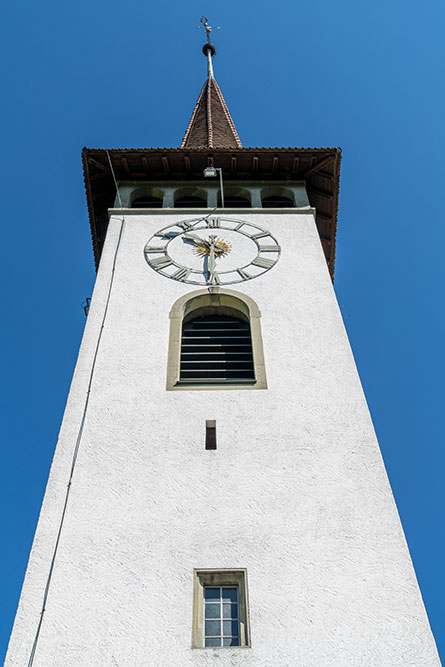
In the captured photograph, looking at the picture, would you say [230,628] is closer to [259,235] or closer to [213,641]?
[213,641]

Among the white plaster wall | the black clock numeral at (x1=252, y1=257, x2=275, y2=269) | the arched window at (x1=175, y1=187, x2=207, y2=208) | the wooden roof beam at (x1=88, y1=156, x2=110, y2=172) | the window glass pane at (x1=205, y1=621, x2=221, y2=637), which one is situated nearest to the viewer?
the white plaster wall

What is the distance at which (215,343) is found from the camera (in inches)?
463

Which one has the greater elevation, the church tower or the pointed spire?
the pointed spire

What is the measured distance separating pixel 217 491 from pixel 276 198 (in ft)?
32.2

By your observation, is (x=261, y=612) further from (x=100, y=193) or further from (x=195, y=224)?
(x=100, y=193)

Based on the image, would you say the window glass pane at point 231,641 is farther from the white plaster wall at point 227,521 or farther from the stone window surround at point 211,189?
the stone window surround at point 211,189

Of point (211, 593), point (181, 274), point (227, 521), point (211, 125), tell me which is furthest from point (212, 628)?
point (211, 125)

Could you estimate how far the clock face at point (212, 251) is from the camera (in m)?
13.2

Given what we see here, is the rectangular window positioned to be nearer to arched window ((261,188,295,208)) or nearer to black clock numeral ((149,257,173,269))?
black clock numeral ((149,257,173,269))

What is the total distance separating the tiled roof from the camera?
68.6 feet

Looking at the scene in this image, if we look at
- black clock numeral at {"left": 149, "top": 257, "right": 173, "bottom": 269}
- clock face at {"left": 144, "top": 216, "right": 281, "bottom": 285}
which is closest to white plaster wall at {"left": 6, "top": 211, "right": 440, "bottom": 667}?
clock face at {"left": 144, "top": 216, "right": 281, "bottom": 285}

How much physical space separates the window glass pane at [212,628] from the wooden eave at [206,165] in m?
11.3

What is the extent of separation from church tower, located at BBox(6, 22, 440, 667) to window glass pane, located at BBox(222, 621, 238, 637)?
0.13ft

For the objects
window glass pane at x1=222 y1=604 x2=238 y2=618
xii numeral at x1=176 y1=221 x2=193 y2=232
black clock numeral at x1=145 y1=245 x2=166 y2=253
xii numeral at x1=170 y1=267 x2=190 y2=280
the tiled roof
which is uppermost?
the tiled roof
